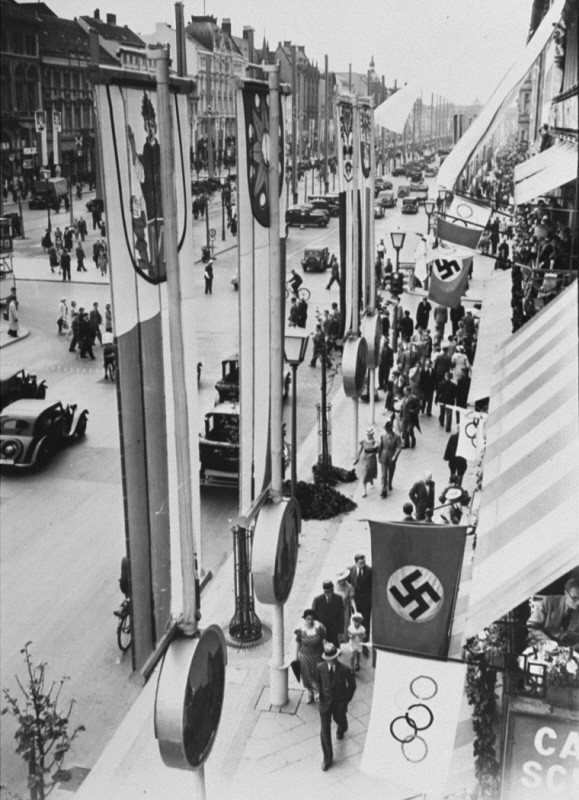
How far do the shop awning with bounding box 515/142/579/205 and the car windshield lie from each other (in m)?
11.1

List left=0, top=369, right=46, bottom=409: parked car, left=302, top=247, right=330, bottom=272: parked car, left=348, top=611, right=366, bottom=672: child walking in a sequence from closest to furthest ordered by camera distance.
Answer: left=348, top=611, right=366, bottom=672: child walking
left=0, top=369, right=46, bottom=409: parked car
left=302, top=247, right=330, bottom=272: parked car

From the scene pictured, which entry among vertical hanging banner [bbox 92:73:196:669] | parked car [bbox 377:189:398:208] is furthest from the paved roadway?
parked car [bbox 377:189:398:208]

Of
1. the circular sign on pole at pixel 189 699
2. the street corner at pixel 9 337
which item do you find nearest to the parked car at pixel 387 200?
the street corner at pixel 9 337

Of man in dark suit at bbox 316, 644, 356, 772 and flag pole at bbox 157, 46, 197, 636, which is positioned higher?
flag pole at bbox 157, 46, 197, 636

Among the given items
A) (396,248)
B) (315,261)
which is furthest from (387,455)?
(315,261)

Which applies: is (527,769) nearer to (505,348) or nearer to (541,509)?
(541,509)

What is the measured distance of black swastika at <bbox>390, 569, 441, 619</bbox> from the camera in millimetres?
7098

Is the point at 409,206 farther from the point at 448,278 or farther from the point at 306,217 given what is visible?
the point at 448,278

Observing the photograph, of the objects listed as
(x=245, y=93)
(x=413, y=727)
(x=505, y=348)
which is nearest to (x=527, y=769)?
(x=413, y=727)

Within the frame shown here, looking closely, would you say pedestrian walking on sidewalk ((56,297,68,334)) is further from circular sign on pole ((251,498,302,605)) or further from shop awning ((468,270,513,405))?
circular sign on pole ((251,498,302,605))

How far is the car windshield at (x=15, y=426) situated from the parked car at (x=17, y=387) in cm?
178

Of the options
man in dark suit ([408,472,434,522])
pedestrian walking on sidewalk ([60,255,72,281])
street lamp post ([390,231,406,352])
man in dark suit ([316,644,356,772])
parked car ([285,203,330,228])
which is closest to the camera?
man in dark suit ([316,644,356,772])

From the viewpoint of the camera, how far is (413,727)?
696cm

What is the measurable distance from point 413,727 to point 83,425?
14417mm
